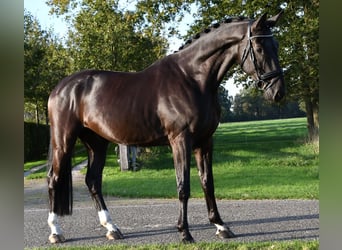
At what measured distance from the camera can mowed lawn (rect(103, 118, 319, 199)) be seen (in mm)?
8789

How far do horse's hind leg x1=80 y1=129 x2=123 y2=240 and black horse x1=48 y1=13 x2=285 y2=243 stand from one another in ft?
0.05

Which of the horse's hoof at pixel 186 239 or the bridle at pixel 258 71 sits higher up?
the bridle at pixel 258 71

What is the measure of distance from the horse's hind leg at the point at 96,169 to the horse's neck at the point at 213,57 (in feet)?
5.63

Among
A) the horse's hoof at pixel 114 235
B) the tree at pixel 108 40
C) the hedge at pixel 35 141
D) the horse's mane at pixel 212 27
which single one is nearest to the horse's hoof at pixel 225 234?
the horse's hoof at pixel 114 235

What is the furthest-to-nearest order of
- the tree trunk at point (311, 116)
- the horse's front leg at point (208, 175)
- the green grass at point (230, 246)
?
1. the tree trunk at point (311, 116)
2. the horse's front leg at point (208, 175)
3. the green grass at point (230, 246)

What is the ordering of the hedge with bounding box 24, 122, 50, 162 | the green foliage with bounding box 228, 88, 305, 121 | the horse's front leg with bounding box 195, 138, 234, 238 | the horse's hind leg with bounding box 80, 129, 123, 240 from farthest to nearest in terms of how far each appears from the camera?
the green foliage with bounding box 228, 88, 305, 121, the hedge with bounding box 24, 122, 50, 162, the horse's hind leg with bounding box 80, 129, 123, 240, the horse's front leg with bounding box 195, 138, 234, 238

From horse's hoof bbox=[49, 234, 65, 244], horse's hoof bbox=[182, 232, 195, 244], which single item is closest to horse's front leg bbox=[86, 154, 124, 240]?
horse's hoof bbox=[49, 234, 65, 244]

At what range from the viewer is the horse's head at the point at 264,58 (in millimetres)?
4523

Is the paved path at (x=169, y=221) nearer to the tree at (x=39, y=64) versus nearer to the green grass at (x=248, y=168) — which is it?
the green grass at (x=248, y=168)

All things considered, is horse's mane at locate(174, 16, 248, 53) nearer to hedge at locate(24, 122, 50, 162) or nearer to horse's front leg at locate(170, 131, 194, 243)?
horse's front leg at locate(170, 131, 194, 243)

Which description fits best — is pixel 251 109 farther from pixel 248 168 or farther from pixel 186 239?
pixel 186 239

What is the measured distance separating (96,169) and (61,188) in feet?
1.77

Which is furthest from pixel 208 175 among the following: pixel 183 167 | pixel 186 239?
pixel 186 239

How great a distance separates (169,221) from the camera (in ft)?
19.9
